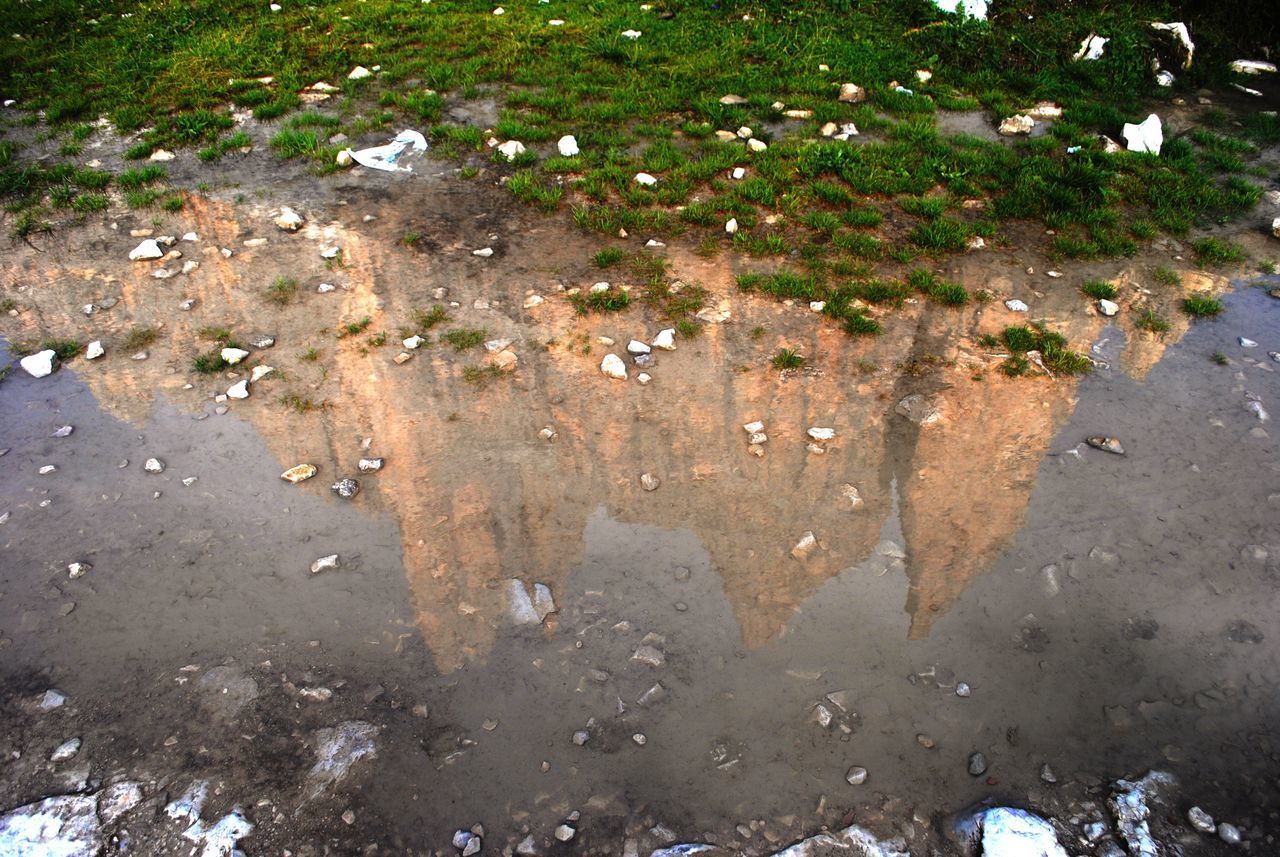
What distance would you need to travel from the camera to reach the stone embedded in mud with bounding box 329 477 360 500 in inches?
179

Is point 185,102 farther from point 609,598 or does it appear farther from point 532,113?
point 609,598

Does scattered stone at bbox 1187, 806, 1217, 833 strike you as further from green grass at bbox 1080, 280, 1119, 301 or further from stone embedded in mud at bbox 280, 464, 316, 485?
stone embedded in mud at bbox 280, 464, 316, 485

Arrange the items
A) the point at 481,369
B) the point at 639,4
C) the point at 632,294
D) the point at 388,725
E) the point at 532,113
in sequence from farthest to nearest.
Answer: the point at 639,4, the point at 532,113, the point at 632,294, the point at 481,369, the point at 388,725

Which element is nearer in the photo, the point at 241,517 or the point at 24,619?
the point at 24,619

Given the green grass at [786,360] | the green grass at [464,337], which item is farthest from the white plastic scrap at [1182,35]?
the green grass at [464,337]

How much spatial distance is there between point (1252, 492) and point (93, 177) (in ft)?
32.3

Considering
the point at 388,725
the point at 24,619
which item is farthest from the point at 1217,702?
the point at 24,619

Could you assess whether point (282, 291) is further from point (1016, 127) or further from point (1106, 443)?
point (1016, 127)

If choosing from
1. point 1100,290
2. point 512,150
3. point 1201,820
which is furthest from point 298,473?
point 1100,290

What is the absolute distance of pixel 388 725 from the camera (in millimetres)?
3529

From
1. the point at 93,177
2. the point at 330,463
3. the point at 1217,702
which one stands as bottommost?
the point at 1217,702

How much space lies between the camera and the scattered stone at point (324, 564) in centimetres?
416

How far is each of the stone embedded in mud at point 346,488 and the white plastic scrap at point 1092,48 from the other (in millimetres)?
9812

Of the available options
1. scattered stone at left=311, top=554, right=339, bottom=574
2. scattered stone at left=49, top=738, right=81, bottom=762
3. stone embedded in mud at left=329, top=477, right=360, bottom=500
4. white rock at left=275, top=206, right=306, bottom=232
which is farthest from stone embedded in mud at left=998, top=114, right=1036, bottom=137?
scattered stone at left=49, top=738, right=81, bottom=762
